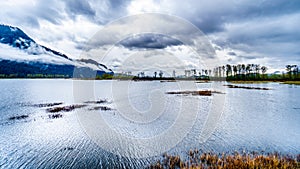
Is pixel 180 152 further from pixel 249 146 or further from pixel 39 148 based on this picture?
pixel 39 148

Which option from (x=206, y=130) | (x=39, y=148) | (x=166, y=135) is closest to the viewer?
(x=39, y=148)

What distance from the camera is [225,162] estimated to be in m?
10.9

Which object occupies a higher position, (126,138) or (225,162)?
(225,162)

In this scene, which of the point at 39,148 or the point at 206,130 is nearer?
the point at 39,148

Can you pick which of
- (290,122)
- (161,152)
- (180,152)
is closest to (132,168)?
(161,152)

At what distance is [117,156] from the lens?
12781mm

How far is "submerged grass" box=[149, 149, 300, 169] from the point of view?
1002 cm

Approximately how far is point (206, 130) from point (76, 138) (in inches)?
521

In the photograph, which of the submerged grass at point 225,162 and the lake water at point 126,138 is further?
the lake water at point 126,138

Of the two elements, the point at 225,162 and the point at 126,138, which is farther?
the point at 126,138

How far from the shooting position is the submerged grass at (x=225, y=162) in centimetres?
1002

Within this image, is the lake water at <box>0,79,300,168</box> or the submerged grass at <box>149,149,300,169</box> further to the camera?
the lake water at <box>0,79,300,168</box>

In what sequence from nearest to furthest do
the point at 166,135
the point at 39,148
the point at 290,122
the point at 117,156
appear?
the point at 117,156 → the point at 39,148 → the point at 166,135 → the point at 290,122

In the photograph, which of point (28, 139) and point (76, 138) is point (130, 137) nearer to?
point (76, 138)
